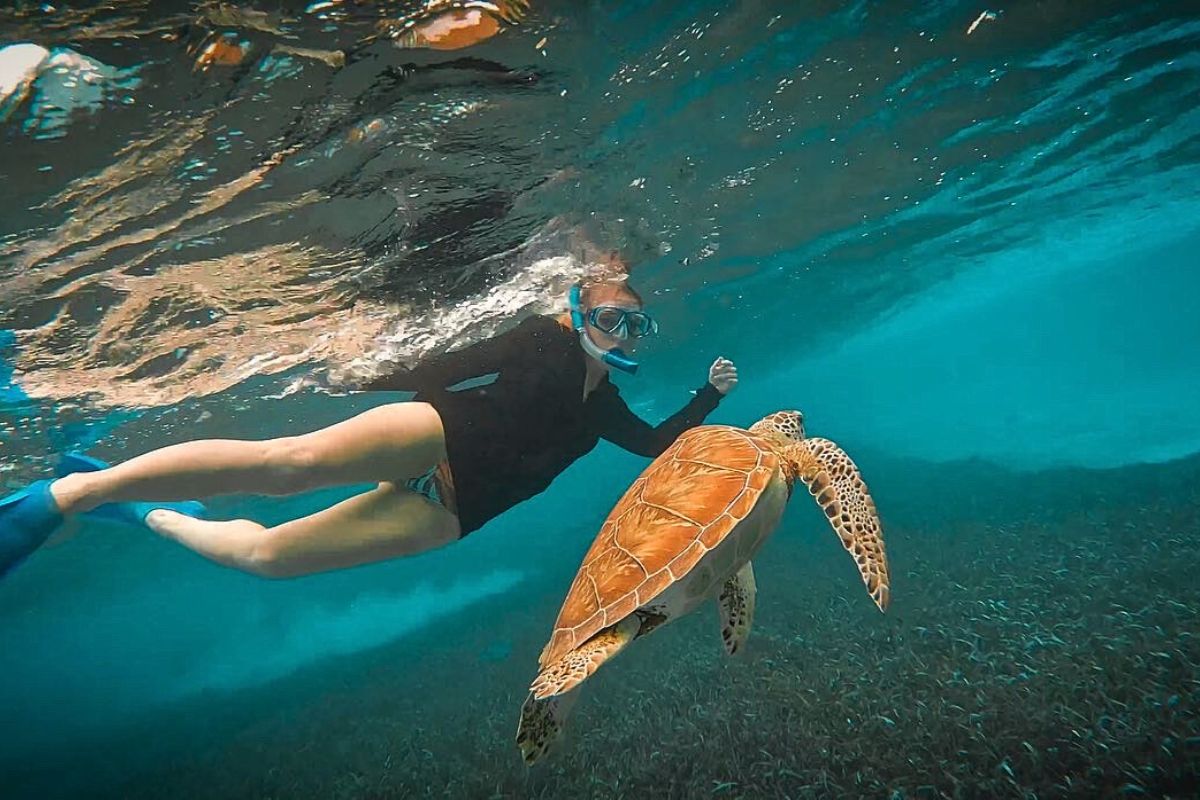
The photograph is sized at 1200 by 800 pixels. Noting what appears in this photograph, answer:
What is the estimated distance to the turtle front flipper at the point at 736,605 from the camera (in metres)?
4.83

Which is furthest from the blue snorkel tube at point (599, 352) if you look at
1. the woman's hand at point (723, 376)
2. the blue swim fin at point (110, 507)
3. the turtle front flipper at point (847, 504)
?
the blue swim fin at point (110, 507)

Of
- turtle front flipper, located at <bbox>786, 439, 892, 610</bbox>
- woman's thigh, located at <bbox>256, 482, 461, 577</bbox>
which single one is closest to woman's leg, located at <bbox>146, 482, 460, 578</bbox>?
woman's thigh, located at <bbox>256, 482, 461, 577</bbox>

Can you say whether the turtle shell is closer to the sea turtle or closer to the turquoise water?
the sea turtle

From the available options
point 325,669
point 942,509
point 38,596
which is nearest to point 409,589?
point 38,596

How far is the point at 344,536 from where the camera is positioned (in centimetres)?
521

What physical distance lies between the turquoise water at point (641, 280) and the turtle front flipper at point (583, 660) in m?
4.30

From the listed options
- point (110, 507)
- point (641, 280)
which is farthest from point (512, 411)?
point (641, 280)

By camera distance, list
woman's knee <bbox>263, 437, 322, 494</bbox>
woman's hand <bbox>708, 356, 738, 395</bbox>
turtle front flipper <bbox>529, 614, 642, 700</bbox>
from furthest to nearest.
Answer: woman's hand <bbox>708, 356, 738, 395</bbox> < woman's knee <bbox>263, 437, 322, 494</bbox> < turtle front flipper <bbox>529, 614, 642, 700</bbox>

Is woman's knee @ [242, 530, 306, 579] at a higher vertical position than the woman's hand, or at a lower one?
higher

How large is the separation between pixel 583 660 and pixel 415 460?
231 cm

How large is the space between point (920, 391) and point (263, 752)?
5736 inches

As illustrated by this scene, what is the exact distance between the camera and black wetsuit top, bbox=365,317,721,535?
4.93 meters

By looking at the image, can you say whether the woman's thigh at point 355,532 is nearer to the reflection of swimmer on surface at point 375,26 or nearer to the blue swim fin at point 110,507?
the blue swim fin at point 110,507

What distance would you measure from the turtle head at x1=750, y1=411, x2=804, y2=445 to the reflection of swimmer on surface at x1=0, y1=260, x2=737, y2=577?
2.29 feet
